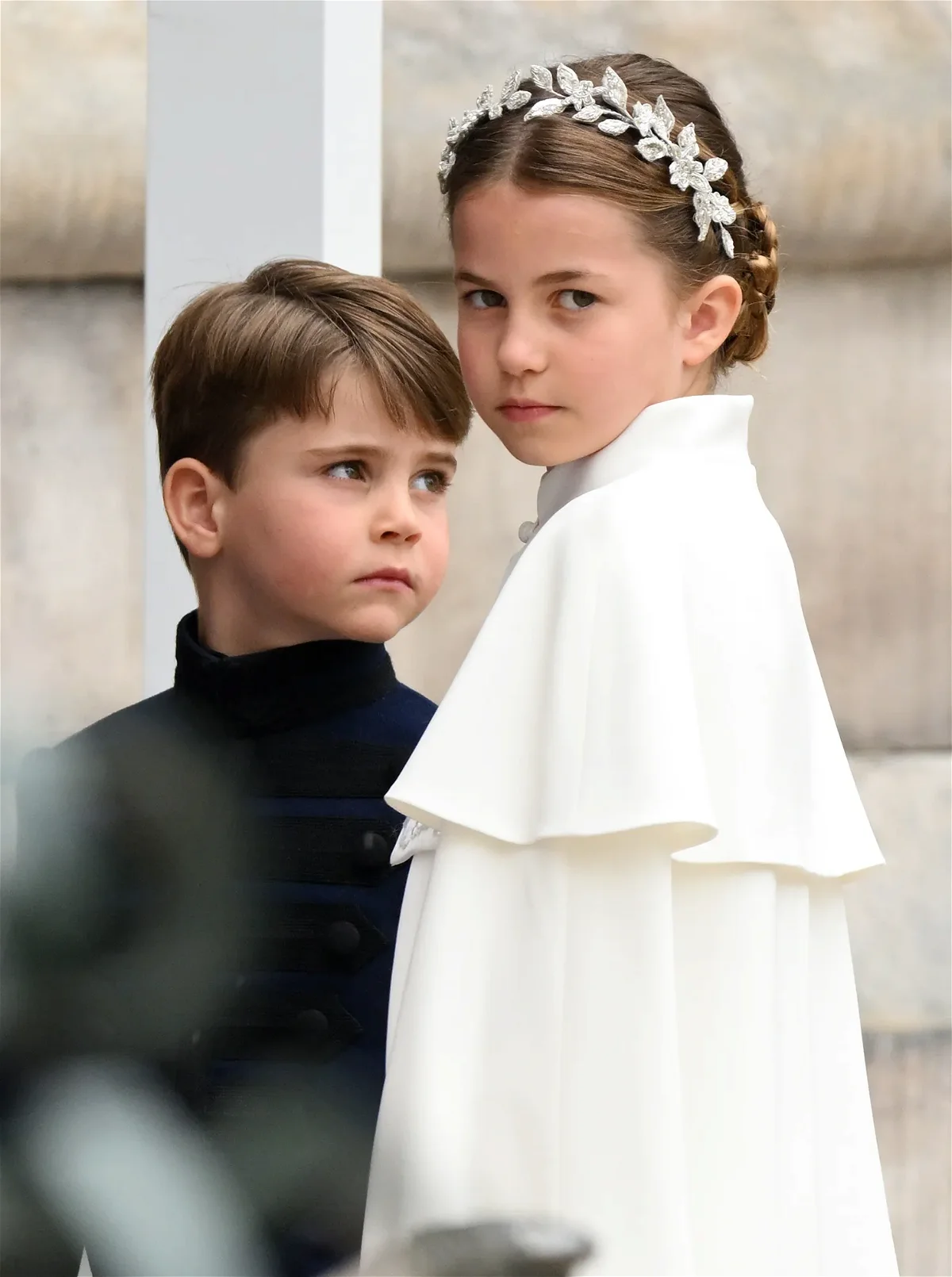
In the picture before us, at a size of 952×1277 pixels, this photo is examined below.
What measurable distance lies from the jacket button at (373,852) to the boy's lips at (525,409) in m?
0.24

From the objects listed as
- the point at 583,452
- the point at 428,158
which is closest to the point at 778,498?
the point at 428,158

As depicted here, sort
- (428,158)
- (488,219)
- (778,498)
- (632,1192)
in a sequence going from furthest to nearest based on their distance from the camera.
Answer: (778,498), (428,158), (488,219), (632,1192)

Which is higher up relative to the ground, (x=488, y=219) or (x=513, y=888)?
(x=488, y=219)

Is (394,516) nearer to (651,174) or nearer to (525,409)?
(525,409)

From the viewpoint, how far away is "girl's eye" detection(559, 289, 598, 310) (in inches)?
31.5

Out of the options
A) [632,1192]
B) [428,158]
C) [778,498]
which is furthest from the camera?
[778,498]

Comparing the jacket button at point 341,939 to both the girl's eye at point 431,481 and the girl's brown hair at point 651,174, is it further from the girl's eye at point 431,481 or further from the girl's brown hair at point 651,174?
the girl's brown hair at point 651,174

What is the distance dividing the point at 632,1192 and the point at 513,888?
0.49ft

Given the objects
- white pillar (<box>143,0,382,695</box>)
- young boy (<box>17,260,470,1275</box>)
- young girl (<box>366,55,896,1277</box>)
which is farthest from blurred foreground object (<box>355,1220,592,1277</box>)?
white pillar (<box>143,0,382,695</box>)

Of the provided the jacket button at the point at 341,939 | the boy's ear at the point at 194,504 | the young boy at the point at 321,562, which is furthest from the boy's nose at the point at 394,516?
the jacket button at the point at 341,939

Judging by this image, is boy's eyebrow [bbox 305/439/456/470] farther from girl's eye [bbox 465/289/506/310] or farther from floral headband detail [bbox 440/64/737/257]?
floral headband detail [bbox 440/64/737/257]

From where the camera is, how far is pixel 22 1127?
0.60ft

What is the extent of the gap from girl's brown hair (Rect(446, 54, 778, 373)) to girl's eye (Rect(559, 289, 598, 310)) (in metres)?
0.05

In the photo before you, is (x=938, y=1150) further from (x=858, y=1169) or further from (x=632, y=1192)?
(x=632, y=1192)
